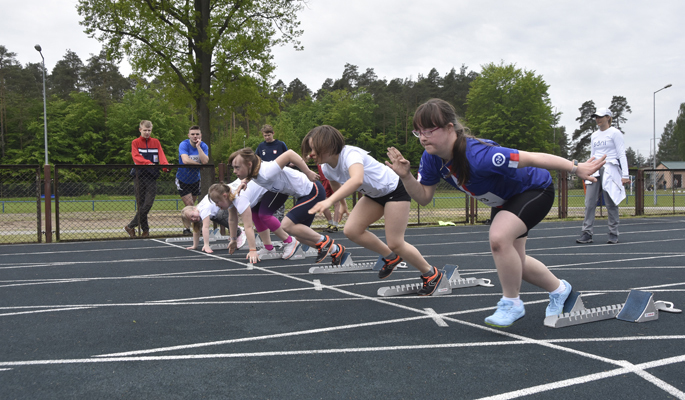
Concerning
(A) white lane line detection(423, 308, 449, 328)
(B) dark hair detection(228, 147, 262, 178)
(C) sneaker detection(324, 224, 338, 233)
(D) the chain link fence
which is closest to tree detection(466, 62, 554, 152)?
(D) the chain link fence

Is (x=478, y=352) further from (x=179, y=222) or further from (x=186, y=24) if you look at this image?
(x=186, y=24)

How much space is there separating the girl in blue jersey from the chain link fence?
7006 mm

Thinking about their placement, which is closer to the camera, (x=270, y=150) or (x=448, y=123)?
(x=448, y=123)

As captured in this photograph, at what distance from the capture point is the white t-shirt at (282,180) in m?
5.68

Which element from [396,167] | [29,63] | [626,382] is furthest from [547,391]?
[29,63]

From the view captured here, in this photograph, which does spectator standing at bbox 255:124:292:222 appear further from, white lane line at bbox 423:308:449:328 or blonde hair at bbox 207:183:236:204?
white lane line at bbox 423:308:449:328

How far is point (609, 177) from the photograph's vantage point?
7.92 meters

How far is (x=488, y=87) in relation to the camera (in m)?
51.4

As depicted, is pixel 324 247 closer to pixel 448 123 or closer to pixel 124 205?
pixel 448 123

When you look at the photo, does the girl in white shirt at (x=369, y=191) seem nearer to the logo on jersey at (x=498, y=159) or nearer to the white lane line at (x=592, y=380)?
the logo on jersey at (x=498, y=159)

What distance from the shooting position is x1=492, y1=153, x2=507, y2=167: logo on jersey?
114 inches

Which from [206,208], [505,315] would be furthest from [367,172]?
[206,208]

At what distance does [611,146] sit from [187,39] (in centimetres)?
1433

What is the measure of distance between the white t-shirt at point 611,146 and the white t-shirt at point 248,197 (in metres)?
5.35
